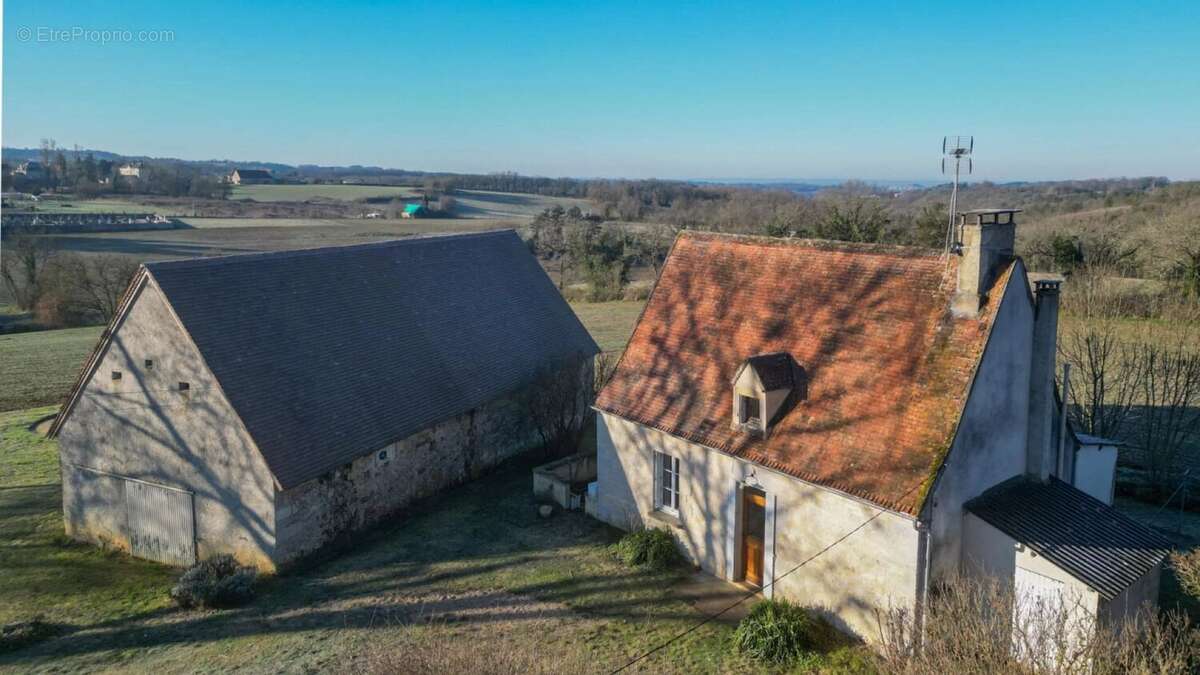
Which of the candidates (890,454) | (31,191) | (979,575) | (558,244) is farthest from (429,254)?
(31,191)

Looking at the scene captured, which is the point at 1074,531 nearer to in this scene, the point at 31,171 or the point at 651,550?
the point at 651,550

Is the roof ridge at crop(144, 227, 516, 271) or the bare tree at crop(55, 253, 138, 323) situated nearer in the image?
the roof ridge at crop(144, 227, 516, 271)

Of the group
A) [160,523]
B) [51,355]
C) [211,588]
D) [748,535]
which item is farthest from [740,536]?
[51,355]

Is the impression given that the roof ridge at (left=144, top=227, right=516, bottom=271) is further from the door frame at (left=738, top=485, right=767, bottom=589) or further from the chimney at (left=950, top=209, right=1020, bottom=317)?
the chimney at (left=950, top=209, right=1020, bottom=317)

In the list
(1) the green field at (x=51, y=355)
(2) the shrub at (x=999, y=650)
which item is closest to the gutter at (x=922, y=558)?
(2) the shrub at (x=999, y=650)

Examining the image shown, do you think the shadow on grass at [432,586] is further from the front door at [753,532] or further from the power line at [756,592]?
the front door at [753,532]

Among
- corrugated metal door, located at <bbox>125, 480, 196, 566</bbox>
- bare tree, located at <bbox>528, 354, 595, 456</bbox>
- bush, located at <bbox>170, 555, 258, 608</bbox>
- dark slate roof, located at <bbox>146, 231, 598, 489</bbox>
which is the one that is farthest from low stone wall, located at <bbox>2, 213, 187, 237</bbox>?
bush, located at <bbox>170, 555, 258, 608</bbox>

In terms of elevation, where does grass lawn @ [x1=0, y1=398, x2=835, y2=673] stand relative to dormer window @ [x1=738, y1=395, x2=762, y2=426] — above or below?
below

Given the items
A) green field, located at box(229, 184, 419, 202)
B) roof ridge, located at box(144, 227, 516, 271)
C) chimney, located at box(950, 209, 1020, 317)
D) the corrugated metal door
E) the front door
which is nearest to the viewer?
chimney, located at box(950, 209, 1020, 317)
